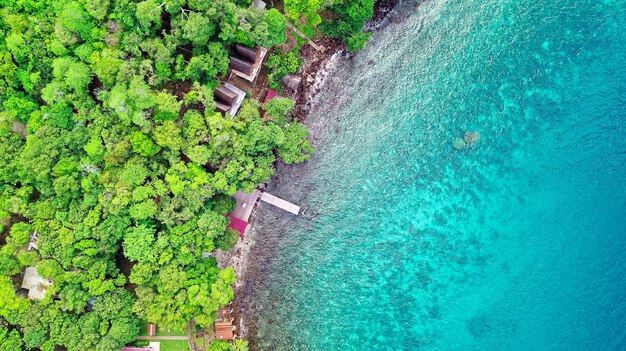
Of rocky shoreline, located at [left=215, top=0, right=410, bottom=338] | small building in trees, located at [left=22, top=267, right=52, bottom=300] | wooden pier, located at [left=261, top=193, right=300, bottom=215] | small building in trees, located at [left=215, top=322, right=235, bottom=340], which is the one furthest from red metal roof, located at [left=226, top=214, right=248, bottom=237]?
small building in trees, located at [left=22, top=267, right=52, bottom=300]

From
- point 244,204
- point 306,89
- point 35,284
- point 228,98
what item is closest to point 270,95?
point 306,89

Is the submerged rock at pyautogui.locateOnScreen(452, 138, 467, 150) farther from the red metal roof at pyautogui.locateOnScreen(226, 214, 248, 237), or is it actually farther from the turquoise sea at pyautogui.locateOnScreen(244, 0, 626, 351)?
the red metal roof at pyautogui.locateOnScreen(226, 214, 248, 237)

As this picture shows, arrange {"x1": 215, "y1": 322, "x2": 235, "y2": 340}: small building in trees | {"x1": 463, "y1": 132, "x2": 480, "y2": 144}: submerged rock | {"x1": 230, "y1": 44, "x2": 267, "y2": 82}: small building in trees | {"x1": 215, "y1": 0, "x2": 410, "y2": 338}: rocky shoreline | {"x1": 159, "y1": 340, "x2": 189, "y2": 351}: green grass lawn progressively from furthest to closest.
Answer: {"x1": 215, "y1": 0, "x2": 410, "y2": 338}: rocky shoreline
{"x1": 463, "y1": 132, "x2": 480, "y2": 144}: submerged rock
{"x1": 159, "y1": 340, "x2": 189, "y2": 351}: green grass lawn
{"x1": 215, "y1": 322, "x2": 235, "y2": 340}: small building in trees
{"x1": 230, "y1": 44, "x2": 267, "y2": 82}: small building in trees

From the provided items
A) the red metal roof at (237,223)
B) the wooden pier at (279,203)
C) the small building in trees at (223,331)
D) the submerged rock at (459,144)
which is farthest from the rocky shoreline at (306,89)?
the submerged rock at (459,144)

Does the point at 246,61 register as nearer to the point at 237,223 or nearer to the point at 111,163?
the point at 111,163

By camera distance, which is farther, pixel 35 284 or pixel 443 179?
pixel 443 179

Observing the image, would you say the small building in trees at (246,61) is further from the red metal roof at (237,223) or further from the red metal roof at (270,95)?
the red metal roof at (237,223)
